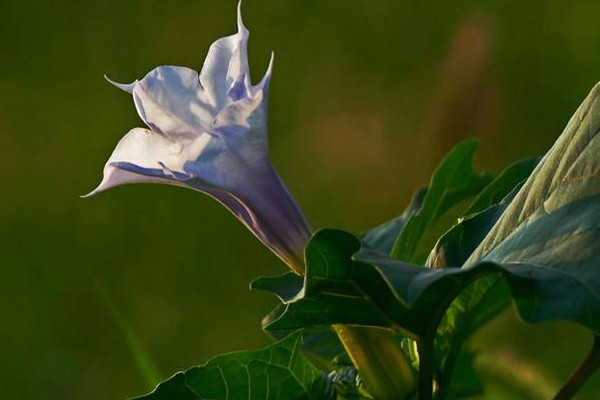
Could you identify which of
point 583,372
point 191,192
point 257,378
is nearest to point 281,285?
point 257,378

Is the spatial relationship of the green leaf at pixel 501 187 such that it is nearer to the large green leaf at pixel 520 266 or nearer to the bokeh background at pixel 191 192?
the large green leaf at pixel 520 266

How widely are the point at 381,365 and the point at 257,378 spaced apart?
6 cm

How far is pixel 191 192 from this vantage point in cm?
231

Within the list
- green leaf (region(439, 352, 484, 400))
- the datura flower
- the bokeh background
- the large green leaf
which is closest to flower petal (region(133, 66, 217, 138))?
the datura flower

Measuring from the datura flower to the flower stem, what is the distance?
0.05m

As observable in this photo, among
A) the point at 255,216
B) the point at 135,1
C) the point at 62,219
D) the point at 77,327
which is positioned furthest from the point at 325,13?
the point at 255,216

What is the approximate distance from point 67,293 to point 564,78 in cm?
91

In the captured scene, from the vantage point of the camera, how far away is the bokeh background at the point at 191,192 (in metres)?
1.94

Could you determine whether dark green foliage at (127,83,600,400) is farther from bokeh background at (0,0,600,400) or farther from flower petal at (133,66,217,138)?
bokeh background at (0,0,600,400)

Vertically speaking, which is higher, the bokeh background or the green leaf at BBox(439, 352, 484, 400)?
the green leaf at BBox(439, 352, 484, 400)

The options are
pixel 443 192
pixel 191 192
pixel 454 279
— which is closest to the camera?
pixel 454 279

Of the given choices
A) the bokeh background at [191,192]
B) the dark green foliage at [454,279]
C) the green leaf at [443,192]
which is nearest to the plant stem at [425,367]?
the dark green foliage at [454,279]

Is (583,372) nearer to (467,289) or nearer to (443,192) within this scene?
(467,289)

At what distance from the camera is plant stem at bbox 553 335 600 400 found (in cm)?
55
